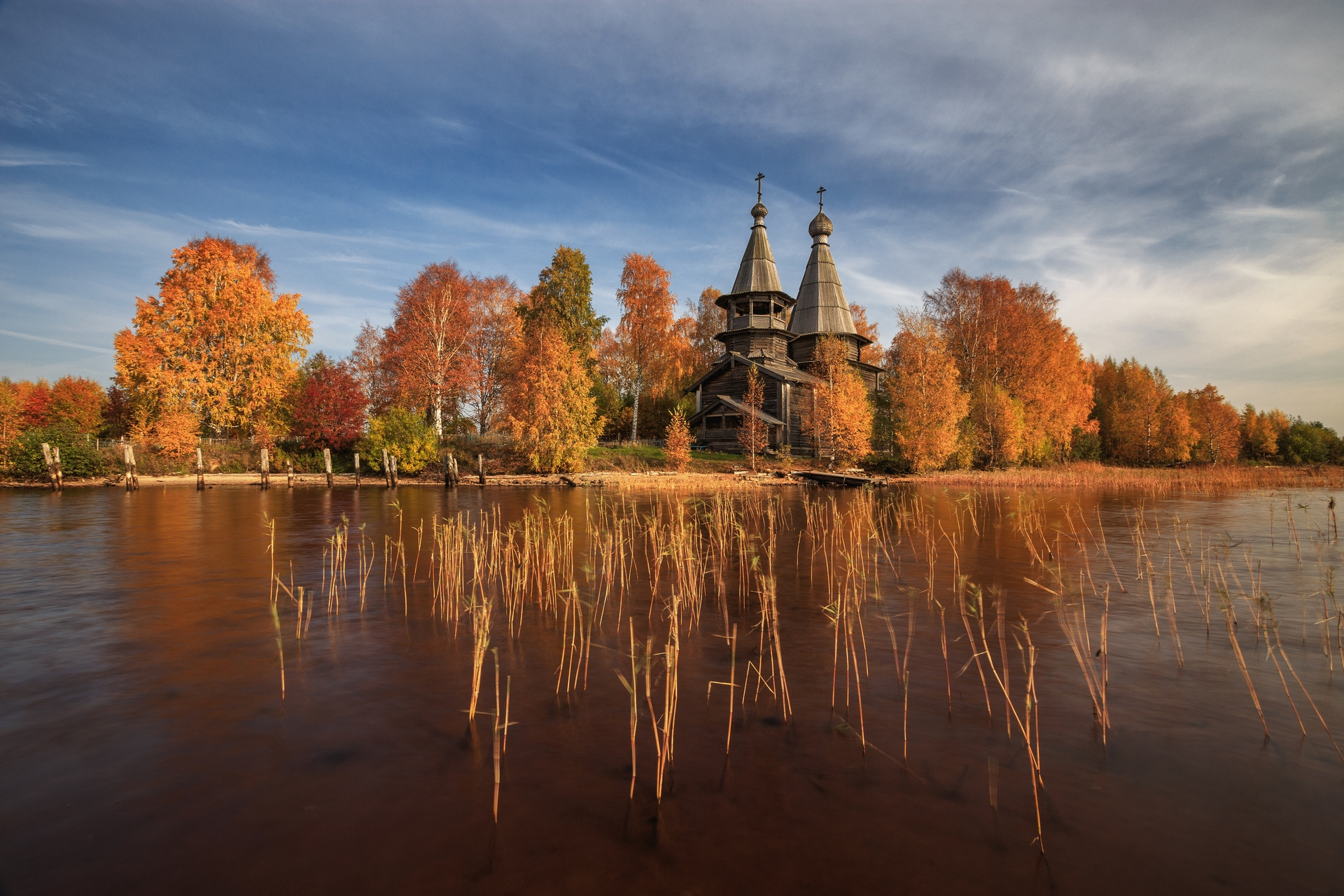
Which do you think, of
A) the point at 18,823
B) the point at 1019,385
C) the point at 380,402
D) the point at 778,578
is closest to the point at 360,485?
the point at 380,402

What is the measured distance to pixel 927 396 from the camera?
35.1 m

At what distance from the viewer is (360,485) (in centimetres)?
3438

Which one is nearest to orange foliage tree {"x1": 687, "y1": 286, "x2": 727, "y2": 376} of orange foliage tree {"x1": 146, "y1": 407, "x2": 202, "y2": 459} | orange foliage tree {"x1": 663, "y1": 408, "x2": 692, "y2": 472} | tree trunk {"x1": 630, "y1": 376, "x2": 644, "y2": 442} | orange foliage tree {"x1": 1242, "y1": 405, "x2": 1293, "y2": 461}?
tree trunk {"x1": 630, "y1": 376, "x2": 644, "y2": 442}

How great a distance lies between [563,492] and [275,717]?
82.9 feet

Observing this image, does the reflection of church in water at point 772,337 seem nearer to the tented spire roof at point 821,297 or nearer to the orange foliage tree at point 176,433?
the tented spire roof at point 821,297

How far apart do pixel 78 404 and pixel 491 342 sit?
33631mm

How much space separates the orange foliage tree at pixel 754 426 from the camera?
118 feet

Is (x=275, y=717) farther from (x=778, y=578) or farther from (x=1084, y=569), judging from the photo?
(x=1084, y=569)

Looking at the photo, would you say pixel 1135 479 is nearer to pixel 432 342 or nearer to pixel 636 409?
pixel 636 409

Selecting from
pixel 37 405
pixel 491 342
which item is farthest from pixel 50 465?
pixel 37 405

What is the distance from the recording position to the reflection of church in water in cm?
4228

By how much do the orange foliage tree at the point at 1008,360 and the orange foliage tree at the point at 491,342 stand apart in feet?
104

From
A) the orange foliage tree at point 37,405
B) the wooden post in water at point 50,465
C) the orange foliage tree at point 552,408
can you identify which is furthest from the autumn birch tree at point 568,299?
the orange foliage tree at point 37,405

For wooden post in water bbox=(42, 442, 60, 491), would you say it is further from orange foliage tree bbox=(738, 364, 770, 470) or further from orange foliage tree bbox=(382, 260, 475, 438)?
orange foliage tree bbox=(738, 364, 770, 470)
